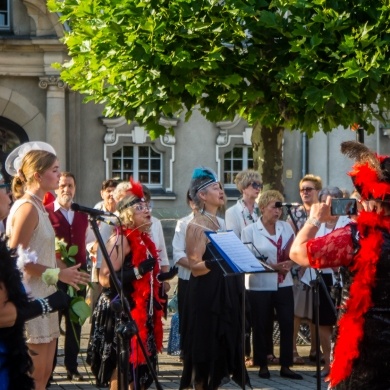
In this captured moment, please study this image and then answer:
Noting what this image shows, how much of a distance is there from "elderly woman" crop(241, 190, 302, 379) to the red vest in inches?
63.2

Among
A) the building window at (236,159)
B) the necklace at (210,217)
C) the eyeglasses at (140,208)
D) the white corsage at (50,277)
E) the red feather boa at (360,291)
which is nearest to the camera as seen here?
the red feather boa at (360,291)

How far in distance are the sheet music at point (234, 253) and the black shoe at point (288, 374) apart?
298 centimetres

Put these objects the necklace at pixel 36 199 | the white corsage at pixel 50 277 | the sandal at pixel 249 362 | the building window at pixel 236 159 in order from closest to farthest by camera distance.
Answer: the white corsage at pixel 50 277, the necklace at pixel 36 199, the sandal at pixel 249 362, the building window at pixel 236 159

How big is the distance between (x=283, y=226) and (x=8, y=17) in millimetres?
14831

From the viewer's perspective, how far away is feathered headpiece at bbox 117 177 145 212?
9041 millimetres

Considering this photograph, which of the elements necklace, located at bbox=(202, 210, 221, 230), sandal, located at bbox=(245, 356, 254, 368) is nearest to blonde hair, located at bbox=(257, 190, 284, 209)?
sandal, located at bbox=(245, 356, 254, 368)

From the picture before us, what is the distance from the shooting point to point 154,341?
9.05m

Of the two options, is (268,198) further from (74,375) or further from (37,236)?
(37,236)

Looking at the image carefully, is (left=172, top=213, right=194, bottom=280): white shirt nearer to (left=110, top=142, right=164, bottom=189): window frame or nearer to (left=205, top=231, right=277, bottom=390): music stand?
(left=205, top=231, right=277, bottom=390): music stand

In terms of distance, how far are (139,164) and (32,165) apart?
18.3 m

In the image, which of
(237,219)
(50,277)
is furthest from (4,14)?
(50,277)

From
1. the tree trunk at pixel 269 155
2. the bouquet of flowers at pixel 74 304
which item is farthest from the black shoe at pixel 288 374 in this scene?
the tree trunk at pixel 269 155

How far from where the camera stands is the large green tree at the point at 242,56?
492 inches

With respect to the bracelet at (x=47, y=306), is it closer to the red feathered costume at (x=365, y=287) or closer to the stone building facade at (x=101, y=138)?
the red feathered costume at (x=365, y=287)
